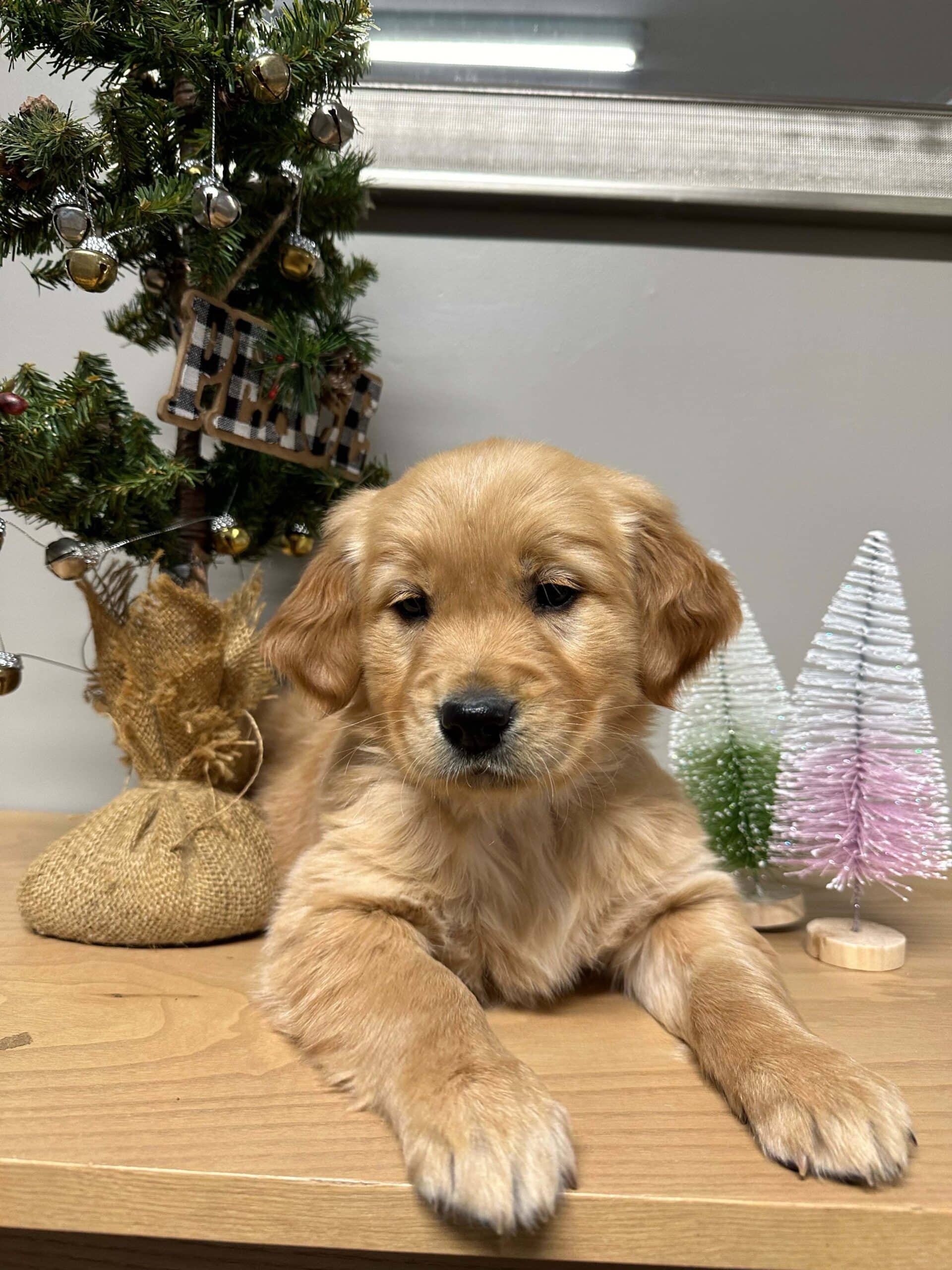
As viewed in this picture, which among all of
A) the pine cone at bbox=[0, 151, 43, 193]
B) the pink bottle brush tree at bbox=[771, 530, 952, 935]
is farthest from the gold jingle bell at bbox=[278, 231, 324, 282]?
the pink bottle brush tree at bbox=[771, 530, 952, 935]

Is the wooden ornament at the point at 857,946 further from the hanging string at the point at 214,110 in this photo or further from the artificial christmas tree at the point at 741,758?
the hanging string at the point at 214,110

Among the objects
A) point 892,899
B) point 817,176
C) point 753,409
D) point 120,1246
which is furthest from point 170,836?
point 817,176

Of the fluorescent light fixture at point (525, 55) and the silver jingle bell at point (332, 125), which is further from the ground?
the fluorescent light fixture at point (525, 55)

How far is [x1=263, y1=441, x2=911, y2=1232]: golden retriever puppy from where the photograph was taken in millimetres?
986

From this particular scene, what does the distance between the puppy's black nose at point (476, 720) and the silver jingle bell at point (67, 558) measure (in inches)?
27.0

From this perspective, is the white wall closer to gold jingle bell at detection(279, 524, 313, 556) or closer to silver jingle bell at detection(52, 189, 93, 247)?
gold jingle bell at detection(279, 524, 313, 556)

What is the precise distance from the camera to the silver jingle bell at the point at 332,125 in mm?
1332

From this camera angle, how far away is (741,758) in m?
1.53

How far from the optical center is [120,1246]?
104 centimetres

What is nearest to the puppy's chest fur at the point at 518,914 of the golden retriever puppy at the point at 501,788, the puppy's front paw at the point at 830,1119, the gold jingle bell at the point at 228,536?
the golden retriever puppy at the point at 501,788

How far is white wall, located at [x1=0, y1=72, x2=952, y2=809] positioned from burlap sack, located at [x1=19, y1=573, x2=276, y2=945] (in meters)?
0.51

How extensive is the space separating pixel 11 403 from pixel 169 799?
0.62 meters

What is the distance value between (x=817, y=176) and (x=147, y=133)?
1290mm

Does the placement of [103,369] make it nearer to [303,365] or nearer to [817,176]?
[303,365]
